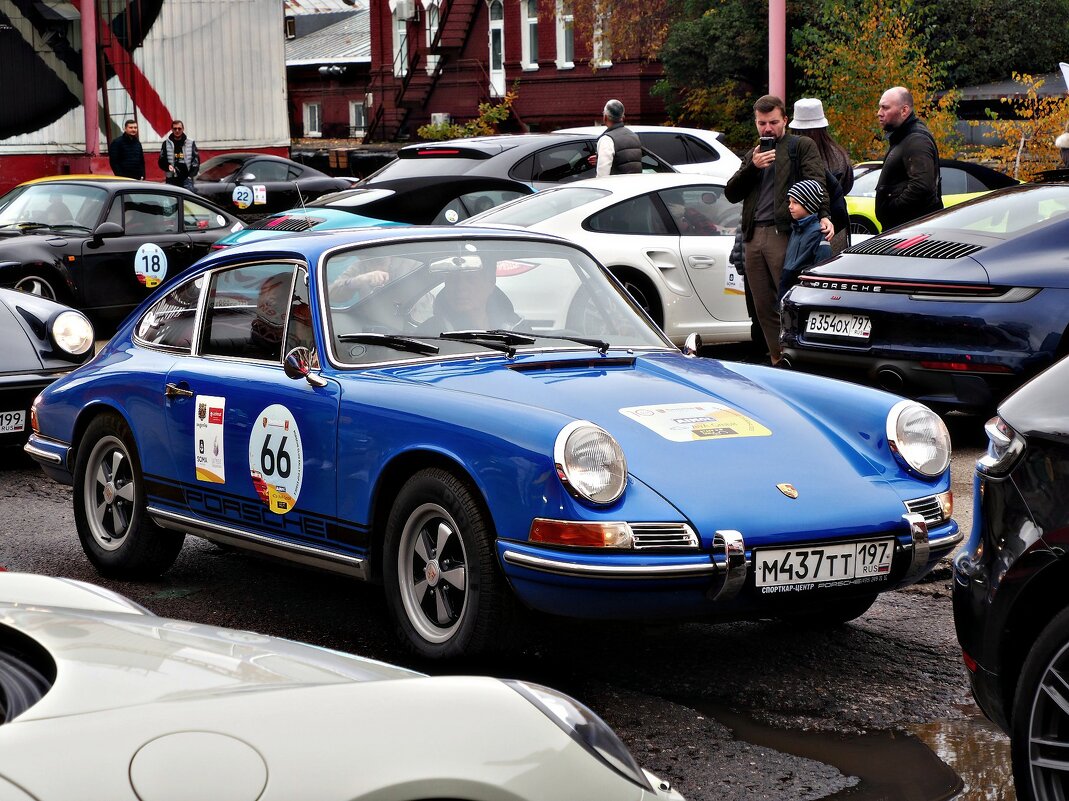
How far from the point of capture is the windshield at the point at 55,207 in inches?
555

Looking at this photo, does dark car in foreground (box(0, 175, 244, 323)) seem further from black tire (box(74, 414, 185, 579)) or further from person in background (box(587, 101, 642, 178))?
black tire (box(74, 414, 185, 579))

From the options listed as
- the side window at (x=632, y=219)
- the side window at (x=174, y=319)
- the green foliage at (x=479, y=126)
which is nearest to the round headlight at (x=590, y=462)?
the side window at (x=174, y=319)

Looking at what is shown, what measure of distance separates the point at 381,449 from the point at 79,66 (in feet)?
82.3

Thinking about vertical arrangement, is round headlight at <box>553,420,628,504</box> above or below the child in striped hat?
below

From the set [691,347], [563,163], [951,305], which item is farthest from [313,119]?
[691,347]

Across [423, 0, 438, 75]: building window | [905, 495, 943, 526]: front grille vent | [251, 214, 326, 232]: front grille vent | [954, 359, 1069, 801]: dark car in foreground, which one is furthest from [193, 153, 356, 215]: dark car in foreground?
[423, 0, 438, 75]: building window

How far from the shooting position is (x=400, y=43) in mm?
54281

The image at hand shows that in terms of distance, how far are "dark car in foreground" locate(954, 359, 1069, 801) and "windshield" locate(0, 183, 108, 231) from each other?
1167 cm

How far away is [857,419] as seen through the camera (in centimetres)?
527

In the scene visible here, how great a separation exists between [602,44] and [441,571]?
136 feet

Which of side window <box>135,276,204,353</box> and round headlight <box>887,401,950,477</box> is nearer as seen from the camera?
round headlight <box>887,401,950,477</box>

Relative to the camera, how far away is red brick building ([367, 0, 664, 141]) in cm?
4484

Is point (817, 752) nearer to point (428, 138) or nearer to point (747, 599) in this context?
point (747, 599)

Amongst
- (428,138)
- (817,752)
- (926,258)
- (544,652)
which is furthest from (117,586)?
(428,138)
